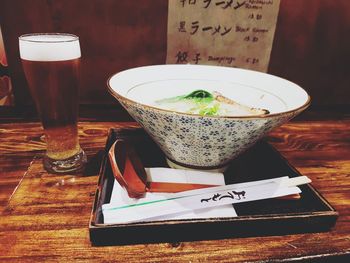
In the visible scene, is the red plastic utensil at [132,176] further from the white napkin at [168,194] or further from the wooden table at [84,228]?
the wooden table at [84,228]

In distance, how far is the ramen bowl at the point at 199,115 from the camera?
98cm

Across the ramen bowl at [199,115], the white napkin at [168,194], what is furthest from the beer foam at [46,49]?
the white napkin at [168,194]

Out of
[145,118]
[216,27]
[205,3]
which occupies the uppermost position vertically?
[205,3]

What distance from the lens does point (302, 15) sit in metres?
1.82

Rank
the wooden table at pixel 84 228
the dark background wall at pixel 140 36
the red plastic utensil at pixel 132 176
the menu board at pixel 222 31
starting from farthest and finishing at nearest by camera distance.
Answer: the menu board at pixel 222 31 < the dark background wall at pixel 140 36 < the red plastic utensil at pixel 132 176 < the wooden table at pixel 84 228

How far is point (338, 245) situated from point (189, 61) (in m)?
1.21

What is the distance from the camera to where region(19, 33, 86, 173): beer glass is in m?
1.13

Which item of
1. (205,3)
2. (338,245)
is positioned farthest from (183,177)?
(205,3)

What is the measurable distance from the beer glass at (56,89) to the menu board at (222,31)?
677mm

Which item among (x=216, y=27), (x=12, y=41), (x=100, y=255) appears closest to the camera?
(x=100, y=255)

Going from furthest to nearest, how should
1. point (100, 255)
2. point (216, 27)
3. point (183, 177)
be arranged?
point (216, 27) → point (183, 177) → point (100, 255)

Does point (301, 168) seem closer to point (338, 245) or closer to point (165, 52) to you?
point (338, 245)

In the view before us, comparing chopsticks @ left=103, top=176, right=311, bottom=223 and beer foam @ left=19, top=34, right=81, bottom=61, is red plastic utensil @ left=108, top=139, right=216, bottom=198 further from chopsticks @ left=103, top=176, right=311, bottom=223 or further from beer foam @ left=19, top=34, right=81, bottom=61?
beer foam @ left=19, top=34, right=81, bottom=61

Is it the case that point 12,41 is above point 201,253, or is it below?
above
